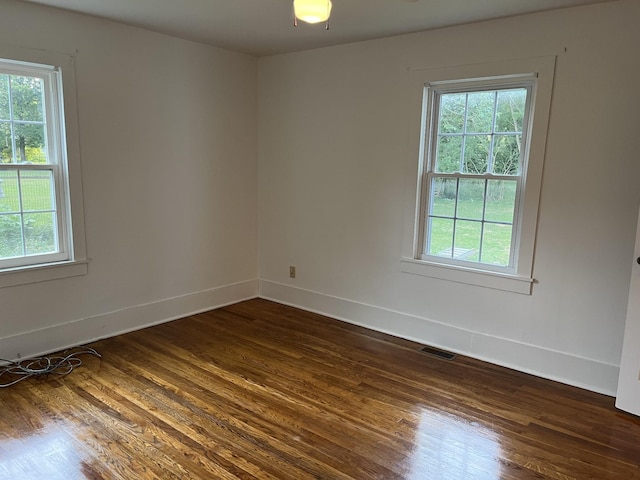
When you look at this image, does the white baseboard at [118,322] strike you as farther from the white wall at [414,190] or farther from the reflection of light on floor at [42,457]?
the reflection of light on floor at [42,457]

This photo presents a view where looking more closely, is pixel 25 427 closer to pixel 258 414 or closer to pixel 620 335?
pixel 258 414

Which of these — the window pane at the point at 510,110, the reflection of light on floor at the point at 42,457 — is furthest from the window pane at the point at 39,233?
the window pane at the point at 510,110

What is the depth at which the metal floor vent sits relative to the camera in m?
3.45

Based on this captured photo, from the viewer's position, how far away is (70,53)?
323 cm

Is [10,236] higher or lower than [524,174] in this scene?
lower

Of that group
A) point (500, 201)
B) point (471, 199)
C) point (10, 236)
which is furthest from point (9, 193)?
point (500, 201)

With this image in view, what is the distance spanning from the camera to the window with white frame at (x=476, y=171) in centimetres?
322

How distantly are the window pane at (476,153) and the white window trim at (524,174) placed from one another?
1.02 feet

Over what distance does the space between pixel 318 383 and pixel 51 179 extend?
235cm

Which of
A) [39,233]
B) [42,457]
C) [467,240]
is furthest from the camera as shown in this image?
[467,240]

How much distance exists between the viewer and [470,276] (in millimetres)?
3441

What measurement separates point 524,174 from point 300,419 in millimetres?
2159

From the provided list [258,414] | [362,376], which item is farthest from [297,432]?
[362,376]

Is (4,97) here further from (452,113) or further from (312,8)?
(452,113)
